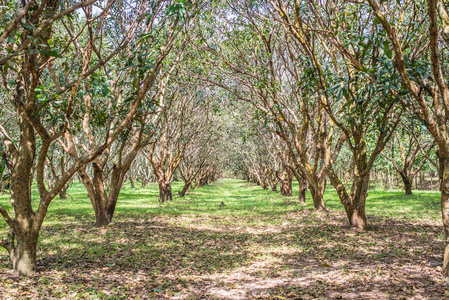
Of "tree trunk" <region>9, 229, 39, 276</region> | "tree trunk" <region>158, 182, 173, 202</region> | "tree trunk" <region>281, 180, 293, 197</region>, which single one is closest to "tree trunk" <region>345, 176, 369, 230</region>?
"tree trunk" <region>9, 229, 39, 276</region>

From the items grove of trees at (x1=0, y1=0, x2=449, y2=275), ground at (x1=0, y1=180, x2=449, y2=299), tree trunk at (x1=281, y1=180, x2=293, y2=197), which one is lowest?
ground at (x1=0, y1=180, x2=449, y2=299)

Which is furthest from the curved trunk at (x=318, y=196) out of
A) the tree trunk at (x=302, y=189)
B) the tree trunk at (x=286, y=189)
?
the tree trunk at (x=286, y=189)

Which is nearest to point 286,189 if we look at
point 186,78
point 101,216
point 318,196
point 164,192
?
point 164,192

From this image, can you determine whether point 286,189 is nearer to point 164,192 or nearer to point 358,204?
point 164,192

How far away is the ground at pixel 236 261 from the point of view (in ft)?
19.4

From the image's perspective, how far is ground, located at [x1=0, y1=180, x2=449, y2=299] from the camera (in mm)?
5922

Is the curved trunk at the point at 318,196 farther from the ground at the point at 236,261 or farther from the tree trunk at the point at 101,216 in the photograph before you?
the tree trunk at the point at 101,216

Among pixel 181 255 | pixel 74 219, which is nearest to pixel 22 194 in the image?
pixel 181 255

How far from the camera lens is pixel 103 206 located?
12.6 meters

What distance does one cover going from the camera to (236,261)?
→ 8.43 metres

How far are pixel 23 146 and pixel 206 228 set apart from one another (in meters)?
8.02

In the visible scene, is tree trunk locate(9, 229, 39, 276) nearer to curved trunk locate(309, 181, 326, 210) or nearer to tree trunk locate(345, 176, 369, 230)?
tree trunk locate(345, 176, 369, 230)

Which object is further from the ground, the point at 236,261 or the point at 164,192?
the point at 164,192

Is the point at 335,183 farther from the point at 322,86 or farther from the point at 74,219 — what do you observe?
the point at 74,219
